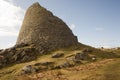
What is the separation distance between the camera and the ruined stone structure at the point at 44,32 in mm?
61784

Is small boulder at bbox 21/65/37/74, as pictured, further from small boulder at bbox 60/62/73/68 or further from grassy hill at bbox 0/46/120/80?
small boulder at bbox 60/62/73/68

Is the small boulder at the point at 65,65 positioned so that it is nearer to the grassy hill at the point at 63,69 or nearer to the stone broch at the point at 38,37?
the grassy hill at the point at 63,69

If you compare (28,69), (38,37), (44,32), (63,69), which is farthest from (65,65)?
(44,32)

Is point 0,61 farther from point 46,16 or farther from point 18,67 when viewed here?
point 46,16

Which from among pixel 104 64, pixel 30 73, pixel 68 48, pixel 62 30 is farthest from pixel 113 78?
pixel 62 30

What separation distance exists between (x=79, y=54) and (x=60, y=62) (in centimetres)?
613

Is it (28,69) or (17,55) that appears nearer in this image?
(28,69)

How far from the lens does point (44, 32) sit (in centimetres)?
6456

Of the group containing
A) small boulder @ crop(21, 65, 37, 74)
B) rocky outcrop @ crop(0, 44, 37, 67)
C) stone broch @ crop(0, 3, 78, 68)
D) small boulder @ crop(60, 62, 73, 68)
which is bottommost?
small boulder @ crop(21, 65, 37, 74)

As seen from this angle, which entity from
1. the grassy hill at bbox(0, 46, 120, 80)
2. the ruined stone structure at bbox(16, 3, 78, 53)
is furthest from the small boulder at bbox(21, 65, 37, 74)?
the ruined stone structure at bbox(16, 3, 78, 53)

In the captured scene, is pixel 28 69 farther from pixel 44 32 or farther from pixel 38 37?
pixel 44 32

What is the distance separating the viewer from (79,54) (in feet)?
177

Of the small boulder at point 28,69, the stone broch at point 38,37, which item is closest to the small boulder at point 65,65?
the small boulder at point 28,69

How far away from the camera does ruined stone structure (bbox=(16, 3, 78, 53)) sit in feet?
203
